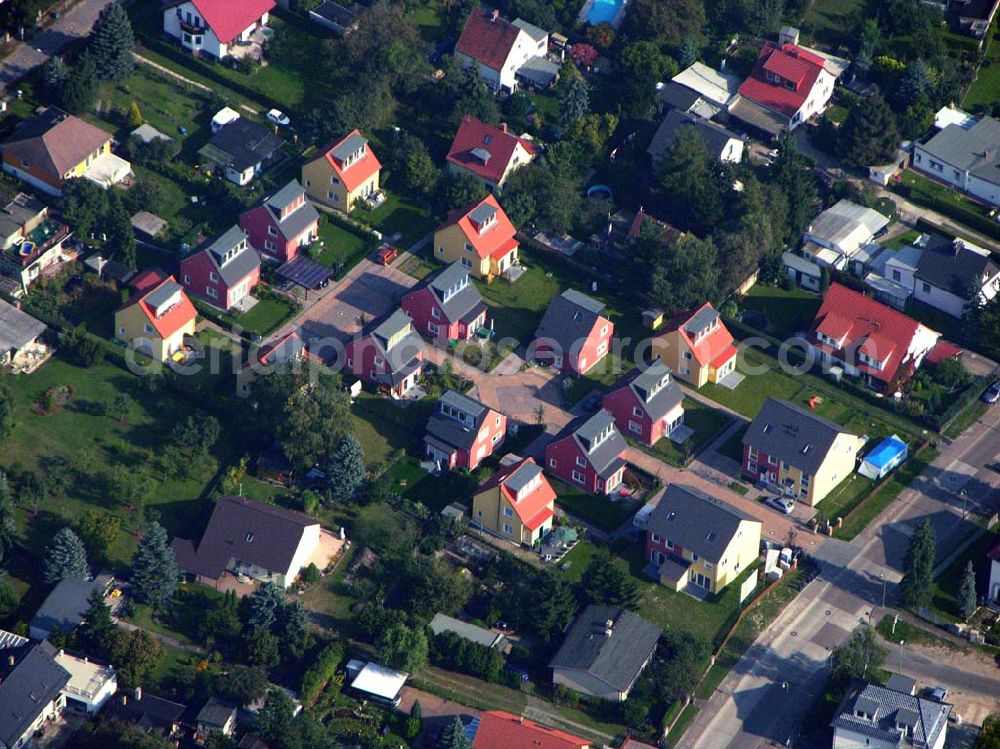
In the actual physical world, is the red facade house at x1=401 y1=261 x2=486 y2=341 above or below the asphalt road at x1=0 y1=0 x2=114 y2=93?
below

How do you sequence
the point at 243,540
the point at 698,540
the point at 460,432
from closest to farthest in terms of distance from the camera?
the point at 243,540, the point at 698,540, the point at 460,432

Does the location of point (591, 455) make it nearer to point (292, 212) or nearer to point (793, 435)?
point (793, 435)

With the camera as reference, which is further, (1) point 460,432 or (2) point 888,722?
(1) point 460,432

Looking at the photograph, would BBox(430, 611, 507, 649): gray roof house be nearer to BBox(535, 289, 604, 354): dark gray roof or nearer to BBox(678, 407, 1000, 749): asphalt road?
BBox(678, 407, 1000, 749): asphalt road

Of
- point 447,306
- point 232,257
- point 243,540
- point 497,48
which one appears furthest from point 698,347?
point 243,540

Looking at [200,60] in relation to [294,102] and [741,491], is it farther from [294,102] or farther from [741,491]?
[741,491]

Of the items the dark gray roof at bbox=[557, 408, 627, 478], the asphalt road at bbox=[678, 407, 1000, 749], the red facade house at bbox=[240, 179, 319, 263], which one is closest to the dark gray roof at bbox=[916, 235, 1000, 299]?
the asphalt road at bbox=[678, 407, 1000, 749]
